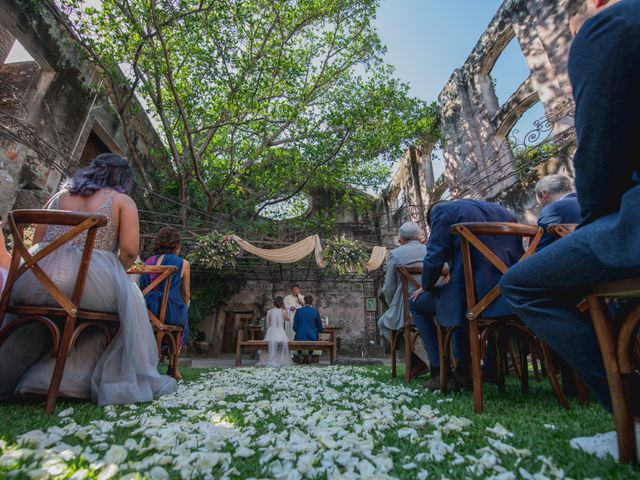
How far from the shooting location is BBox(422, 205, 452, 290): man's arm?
93.3 inches

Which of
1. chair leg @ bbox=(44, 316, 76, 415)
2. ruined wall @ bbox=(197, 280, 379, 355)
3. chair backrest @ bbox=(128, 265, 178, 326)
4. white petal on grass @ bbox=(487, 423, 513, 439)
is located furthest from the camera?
ruined wall @ bbox=(197, 280, 379, 355)

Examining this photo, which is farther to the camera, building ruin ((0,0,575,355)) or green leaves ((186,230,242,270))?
green leaves ((186,230,242,270))

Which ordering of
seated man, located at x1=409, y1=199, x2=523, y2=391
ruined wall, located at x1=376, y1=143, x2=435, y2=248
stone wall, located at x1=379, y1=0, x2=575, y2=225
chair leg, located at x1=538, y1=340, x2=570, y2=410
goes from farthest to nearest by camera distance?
ruined wall, located at x1=376, y1=143, x2=435, y2=248 < stone wall, located at x1=379, y1=0, x2=575, y2=225 < seated man, located at x1=409, y1=199, x2=523, y2=391 < chair leg, located at x1=538, y1=340, x2=570, y2=410

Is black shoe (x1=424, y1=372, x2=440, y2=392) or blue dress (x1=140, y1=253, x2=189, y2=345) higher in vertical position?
blue dress (x1=140, y1=253, x2=189, y2=345)

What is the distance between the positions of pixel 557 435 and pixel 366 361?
280 inches

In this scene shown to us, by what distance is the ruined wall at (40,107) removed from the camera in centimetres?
664

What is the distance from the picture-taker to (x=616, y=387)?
1039 millimetres

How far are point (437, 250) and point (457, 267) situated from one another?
20cm

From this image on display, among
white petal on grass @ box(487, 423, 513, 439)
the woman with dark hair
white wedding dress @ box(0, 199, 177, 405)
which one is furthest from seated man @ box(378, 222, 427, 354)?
white wedding dress @ box(0, 199, 177, 405)

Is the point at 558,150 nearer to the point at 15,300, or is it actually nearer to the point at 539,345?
the point at 539,345

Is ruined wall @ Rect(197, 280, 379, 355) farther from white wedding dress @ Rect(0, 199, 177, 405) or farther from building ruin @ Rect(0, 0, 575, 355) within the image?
white wedding dress @ Rect(0, 199, 177, 405)

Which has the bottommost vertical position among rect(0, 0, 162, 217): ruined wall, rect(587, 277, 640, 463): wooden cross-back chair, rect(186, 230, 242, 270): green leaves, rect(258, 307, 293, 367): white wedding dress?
rect(258, 307, 293, 367): white wedding dress

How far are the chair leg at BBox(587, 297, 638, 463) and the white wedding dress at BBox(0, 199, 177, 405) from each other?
2.24m

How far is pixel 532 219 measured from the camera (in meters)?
7.52
